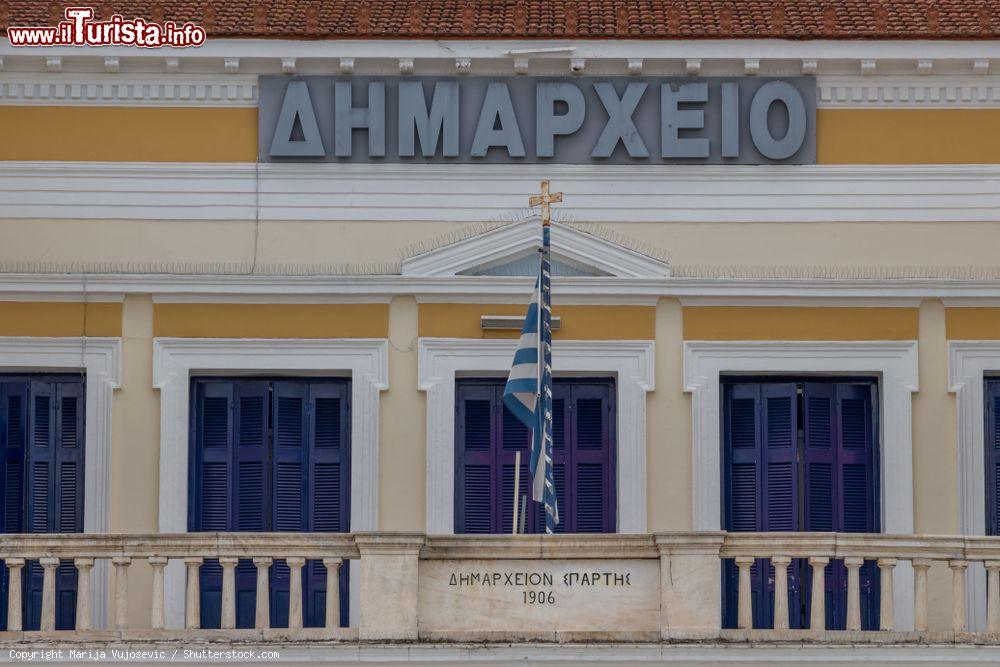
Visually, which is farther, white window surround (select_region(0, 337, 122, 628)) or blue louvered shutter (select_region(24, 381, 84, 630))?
blue louvered shutter (select_region(24, 381, 84, 630))

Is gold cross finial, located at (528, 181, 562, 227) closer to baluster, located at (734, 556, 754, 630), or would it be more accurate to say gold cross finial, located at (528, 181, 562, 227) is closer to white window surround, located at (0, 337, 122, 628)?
baluster, located at (734, 556, 754, 630)

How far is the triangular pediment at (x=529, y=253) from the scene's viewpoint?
22984 mm

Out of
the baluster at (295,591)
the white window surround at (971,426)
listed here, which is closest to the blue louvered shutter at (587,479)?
the white window surround at (971,426)

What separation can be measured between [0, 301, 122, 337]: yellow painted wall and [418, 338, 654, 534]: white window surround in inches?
132

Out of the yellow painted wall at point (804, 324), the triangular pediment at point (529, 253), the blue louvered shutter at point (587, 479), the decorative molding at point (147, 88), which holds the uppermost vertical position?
the decorative molding at point (147, 88)

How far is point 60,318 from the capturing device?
75.9ft

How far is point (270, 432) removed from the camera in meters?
23.2

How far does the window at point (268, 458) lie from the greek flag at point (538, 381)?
2917 millimetres

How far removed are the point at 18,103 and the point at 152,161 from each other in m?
1.59

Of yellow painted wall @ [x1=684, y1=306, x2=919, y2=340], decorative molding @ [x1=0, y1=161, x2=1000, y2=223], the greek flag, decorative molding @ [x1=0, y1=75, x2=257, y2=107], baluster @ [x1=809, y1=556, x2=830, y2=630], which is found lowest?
baluster @ [x1=809, y1=556, x2=830, y2=630]

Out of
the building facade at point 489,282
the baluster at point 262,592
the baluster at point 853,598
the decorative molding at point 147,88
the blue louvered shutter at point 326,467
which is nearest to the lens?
the baluster at point 262,592

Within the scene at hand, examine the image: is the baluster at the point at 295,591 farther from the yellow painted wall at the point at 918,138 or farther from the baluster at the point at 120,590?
the yellow painted wall at the point at 918,138

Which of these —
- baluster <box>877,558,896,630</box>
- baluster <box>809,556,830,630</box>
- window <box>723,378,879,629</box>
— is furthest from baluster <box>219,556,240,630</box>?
window <box>723,378,879,629</box>

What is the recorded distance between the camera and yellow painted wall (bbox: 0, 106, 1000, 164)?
917 inches
